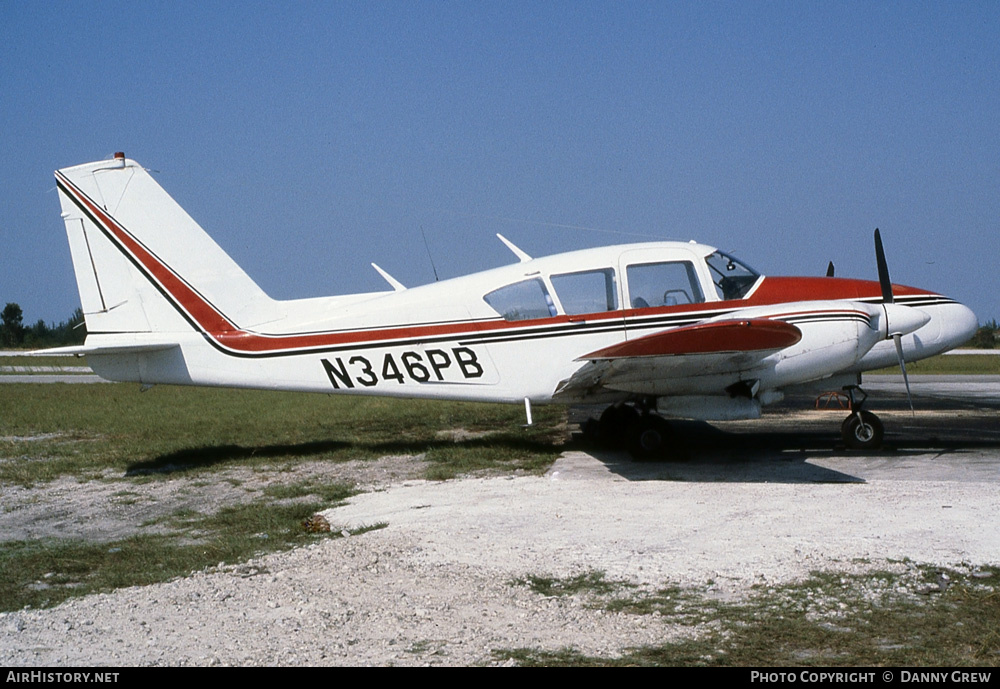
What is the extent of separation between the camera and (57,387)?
24.7 metres

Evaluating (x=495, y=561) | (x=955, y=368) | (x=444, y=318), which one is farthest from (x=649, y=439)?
(x=955, y=368)

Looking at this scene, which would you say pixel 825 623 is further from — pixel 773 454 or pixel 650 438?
pixel 773 454

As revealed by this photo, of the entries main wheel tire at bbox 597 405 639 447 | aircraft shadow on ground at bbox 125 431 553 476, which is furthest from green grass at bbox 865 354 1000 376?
aircraft shadow on ground at bbox 125 431 553 476

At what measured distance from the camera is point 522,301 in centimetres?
990

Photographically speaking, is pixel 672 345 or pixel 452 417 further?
pixel 452 417

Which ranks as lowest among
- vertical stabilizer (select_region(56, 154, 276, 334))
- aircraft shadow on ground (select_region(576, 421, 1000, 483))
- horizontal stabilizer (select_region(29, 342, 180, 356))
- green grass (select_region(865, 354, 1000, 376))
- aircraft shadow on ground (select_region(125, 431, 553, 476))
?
green grass (select_region(865, 354, 1000, 376))

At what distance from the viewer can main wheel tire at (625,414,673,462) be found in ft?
31.8

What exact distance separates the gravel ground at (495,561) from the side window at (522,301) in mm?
2103

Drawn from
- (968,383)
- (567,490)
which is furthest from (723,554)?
(968,383)

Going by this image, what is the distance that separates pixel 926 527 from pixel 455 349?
17.9 feet

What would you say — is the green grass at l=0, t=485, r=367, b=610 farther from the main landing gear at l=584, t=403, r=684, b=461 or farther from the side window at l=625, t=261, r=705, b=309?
the side window at l=625, t=261, r=705, b=309

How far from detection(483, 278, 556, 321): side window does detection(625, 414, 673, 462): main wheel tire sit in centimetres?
169

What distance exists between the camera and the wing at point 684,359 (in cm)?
794
